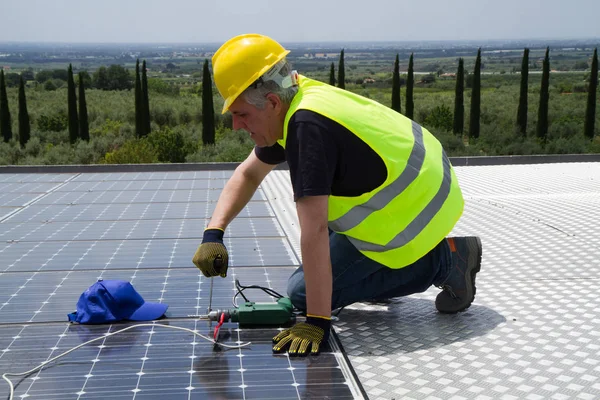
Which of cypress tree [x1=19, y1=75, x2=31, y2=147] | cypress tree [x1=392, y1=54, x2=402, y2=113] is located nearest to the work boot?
cypress tree [x1=392, y1=54, x2=402, y2=113]

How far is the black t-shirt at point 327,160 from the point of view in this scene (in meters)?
3.07

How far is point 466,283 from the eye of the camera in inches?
144

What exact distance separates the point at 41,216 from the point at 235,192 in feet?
9.76

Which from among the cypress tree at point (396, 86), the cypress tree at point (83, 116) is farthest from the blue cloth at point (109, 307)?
the cypress tree at point (83, 116)

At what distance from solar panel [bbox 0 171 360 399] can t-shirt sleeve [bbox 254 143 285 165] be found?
72cm

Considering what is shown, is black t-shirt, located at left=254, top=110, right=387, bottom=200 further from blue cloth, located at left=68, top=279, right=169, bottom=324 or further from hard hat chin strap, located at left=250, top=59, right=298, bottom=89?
blue cloth, located at left=68, top=279, right=169, bottom=324

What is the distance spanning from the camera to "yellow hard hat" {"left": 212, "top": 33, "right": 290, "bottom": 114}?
10.5ft

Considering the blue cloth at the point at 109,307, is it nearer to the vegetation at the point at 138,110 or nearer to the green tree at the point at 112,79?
the vegetation at the point at 138,110

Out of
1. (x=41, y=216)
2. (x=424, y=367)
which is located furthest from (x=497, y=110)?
(x=424, y=367)

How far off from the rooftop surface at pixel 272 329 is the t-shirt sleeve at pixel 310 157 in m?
0.72

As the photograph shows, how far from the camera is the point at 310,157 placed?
3.07 meters

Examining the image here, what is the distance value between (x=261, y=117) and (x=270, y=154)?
605 millimetres

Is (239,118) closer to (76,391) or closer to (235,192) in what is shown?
(235,192)

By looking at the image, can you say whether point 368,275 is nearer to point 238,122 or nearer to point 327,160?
point 327,160
